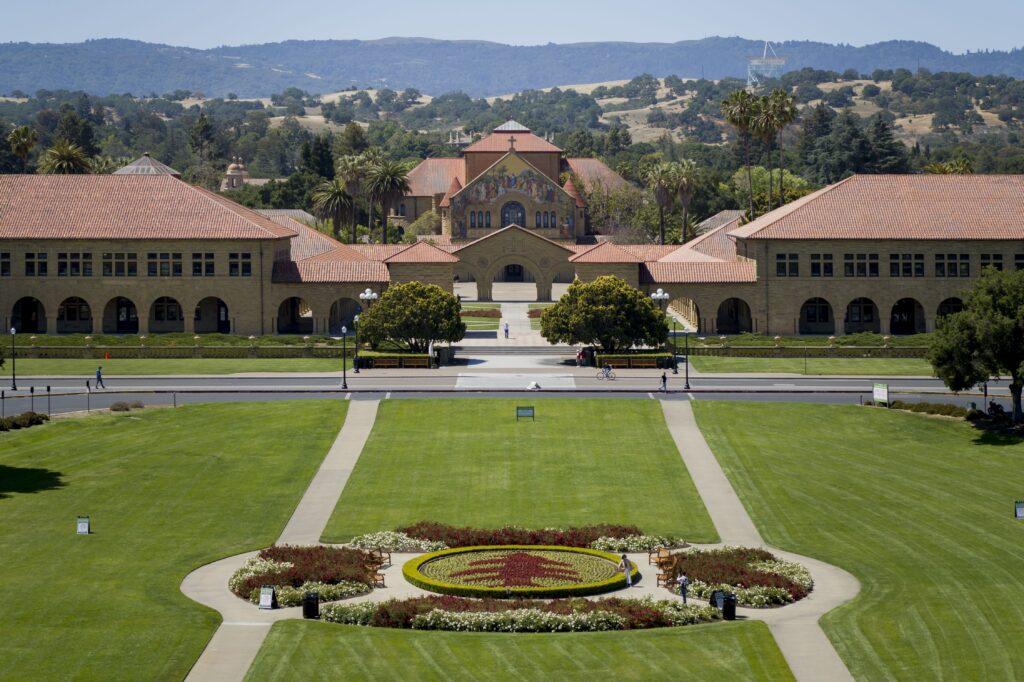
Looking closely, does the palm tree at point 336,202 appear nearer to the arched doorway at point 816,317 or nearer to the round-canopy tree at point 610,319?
the arched doorway at point 816,317

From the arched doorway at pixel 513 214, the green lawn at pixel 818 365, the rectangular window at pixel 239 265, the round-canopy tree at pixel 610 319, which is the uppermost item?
the arched doorway at pixel 513 214

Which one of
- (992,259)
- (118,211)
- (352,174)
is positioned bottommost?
(992,259)

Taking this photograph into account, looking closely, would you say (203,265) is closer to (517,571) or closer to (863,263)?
(863,263)

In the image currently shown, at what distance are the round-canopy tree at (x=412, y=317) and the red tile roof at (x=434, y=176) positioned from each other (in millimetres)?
73898

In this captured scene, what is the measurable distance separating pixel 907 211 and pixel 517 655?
7378 centimetres

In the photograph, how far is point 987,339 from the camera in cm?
7200

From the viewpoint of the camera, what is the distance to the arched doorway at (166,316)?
111 m

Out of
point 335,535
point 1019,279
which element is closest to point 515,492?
point 335,535

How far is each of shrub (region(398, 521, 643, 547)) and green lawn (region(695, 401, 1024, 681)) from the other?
18.4 ft

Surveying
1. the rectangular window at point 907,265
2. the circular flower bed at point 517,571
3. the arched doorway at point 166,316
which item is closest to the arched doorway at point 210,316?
the arched doorway at point 166,316

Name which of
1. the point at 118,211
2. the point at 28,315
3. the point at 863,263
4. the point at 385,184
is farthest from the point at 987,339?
the point at 385,184

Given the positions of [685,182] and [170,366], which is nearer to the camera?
[170,366]

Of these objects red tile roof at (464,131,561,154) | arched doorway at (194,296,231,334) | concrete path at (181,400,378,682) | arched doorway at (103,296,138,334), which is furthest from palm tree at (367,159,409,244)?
concrete path at (181,400,378,682)

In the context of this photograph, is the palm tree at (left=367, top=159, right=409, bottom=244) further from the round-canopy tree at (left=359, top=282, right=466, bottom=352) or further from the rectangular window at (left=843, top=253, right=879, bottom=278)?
the round-canopy tree at (left=359, top=282, right=466, bottom=352)
